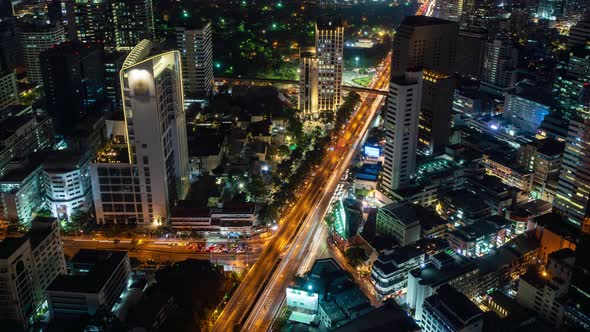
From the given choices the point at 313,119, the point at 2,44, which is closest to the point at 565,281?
the point at 313,119

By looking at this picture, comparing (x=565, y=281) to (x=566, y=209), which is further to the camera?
(x=566, y=209)

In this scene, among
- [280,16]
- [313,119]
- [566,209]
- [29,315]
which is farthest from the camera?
[280,16]

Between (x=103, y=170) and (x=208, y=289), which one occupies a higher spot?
(x=103, y=170)

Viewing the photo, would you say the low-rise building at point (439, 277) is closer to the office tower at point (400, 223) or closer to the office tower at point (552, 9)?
the office tower at point (400, 223)

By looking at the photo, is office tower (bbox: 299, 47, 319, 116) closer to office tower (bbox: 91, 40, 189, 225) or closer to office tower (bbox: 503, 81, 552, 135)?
office tower (bbox: 503, 81, 552, 135)

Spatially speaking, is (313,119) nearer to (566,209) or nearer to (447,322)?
(566,209)

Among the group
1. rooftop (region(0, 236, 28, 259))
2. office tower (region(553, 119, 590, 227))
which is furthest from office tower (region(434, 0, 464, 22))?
rooftop (region(0, 236, 28, 259))

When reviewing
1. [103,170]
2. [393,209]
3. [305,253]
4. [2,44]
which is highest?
[2,44]
